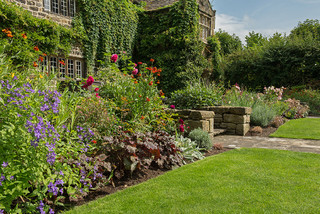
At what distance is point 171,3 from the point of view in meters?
14.5

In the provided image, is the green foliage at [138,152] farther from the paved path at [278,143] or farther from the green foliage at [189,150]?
the paved path at [278,143]

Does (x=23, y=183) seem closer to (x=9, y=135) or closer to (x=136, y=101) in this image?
(x=9, y=135)

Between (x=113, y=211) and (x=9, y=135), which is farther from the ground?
(x=9, y=135)

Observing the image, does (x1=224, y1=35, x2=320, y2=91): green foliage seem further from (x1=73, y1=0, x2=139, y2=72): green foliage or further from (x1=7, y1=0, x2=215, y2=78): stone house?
(x1=7, y1=0, x2=215, y2=78): stone house

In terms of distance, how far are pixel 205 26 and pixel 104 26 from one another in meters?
7.76

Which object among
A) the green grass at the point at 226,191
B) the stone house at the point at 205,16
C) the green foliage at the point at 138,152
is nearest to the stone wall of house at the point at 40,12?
the stone house at the point at 205,16

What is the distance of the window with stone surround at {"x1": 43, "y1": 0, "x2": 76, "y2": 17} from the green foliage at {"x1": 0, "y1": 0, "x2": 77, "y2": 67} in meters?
0.92

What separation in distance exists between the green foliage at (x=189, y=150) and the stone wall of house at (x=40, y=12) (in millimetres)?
8150

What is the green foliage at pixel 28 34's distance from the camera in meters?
8.19

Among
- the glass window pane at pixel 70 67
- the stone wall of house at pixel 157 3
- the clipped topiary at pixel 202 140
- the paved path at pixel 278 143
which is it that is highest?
the stone wall of house at pixel 157 3

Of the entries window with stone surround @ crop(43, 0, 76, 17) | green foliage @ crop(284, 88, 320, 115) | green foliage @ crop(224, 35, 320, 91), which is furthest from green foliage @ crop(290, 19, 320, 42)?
window with stone surround @ crop(43, 0, 76, 17)

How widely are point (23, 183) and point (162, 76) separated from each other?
12074 millimetres

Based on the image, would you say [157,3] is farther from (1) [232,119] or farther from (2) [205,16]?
(1) [232,119]

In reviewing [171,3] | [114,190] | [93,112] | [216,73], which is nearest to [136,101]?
[93,112]
